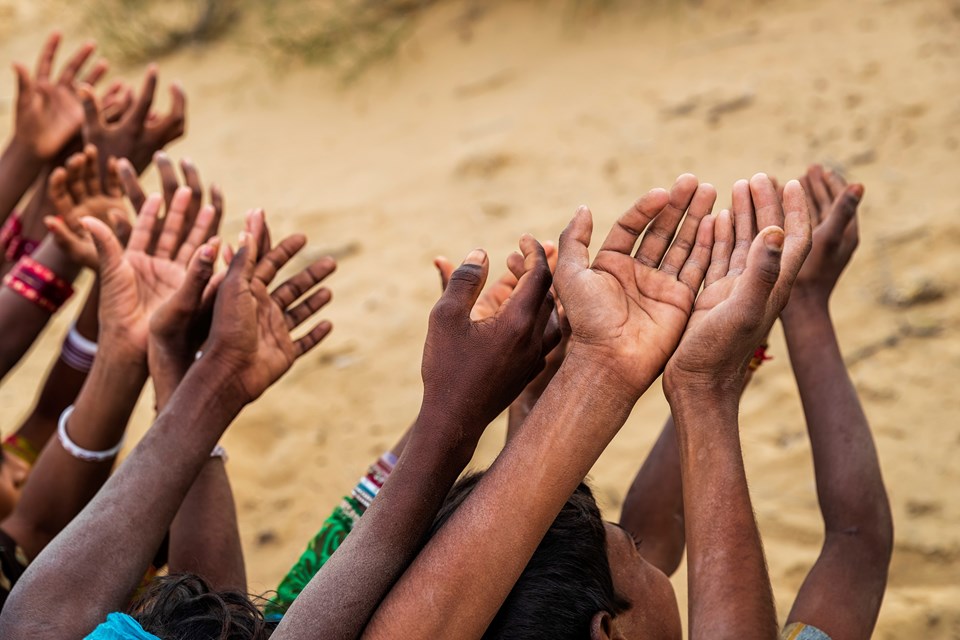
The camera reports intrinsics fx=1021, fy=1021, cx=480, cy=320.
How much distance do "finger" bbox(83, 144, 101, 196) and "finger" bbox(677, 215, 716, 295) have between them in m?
1.87

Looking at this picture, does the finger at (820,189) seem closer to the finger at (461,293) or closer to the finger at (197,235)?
the finger at (461,293)

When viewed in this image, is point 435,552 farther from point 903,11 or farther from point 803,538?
point 903,11

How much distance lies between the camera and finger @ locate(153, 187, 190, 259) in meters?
2.42

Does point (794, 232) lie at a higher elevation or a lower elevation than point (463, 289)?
higher

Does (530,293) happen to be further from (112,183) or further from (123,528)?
(112,183)

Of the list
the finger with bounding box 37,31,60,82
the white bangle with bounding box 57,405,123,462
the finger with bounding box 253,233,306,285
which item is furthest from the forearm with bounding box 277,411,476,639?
the finger with bounding box 37,31,60,82

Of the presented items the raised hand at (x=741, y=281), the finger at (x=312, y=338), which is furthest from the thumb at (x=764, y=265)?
the finger at (x=312, y=338)

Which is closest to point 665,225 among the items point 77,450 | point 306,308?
point 306,308

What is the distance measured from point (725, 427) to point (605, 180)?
8.74ft

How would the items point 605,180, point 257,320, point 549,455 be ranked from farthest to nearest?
point 605,180
point 257,320
point 549,455

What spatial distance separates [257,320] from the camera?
6.93 ft

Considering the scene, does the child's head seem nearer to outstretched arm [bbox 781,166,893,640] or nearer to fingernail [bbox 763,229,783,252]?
outstretched arm [bbox 781,166,893,640]

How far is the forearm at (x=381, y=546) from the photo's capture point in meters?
1.55

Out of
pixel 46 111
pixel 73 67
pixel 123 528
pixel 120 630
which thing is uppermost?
pixel 73 67
